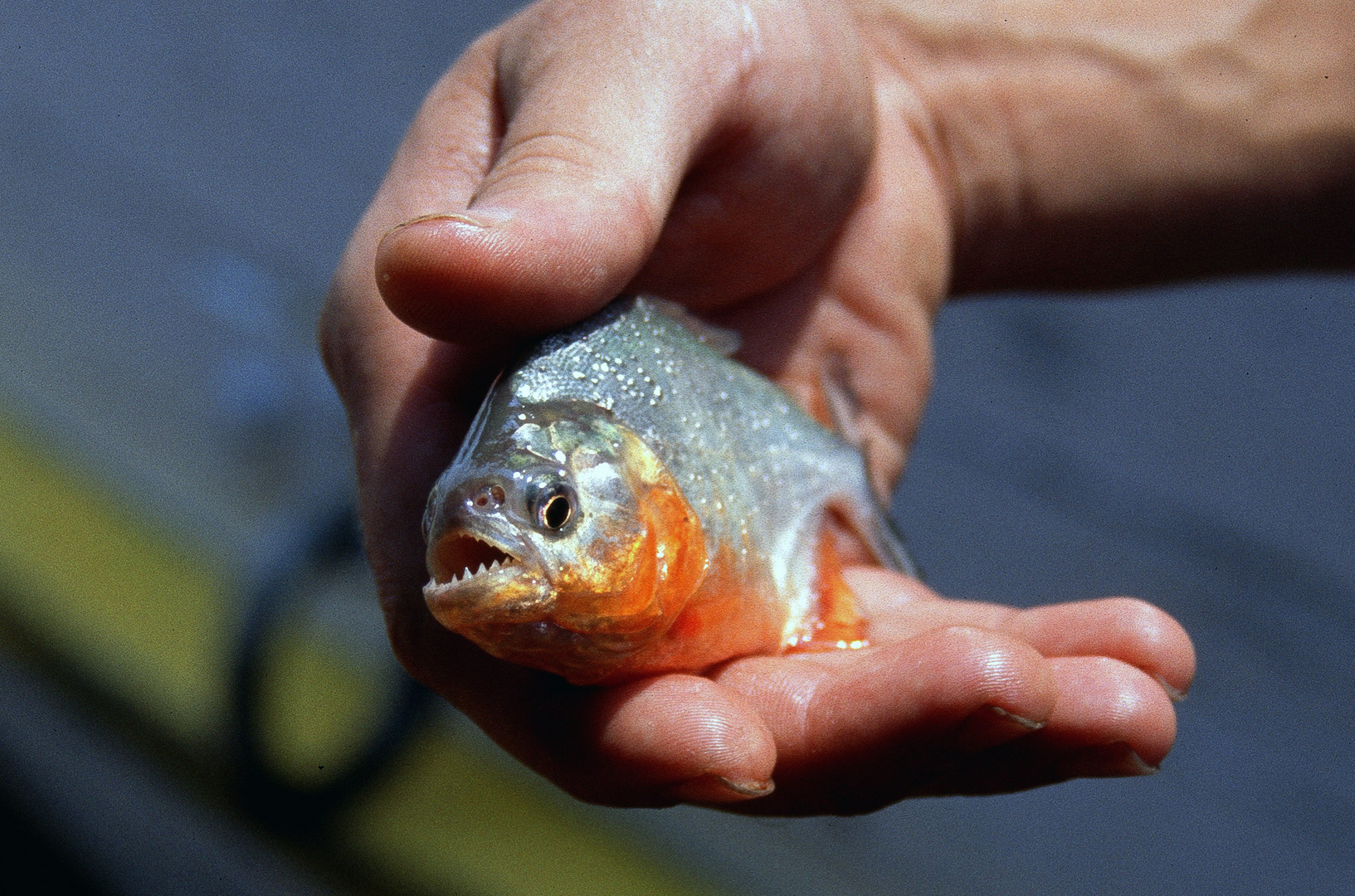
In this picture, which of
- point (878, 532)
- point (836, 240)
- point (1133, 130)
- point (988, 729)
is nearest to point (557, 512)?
point (988, 729)

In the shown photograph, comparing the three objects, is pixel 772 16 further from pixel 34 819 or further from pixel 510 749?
pixel 34 819

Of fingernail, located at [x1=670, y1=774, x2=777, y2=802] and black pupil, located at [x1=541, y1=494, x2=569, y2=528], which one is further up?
black pupil, located at [x1=541, y1=494, x2=569, y2=528]

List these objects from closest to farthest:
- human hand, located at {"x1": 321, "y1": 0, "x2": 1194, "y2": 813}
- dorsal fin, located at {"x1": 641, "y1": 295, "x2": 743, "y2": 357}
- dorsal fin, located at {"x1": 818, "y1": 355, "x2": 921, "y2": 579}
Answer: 1. human hand, located at {"x1": 321, "y1": 0, "x2": 1194, "y2": 813}
2. dorsal fin, located at {"x1": 641, "y1": 295, "x2": 743, "y2": 357}
3. dorsal fin, located at {"x1": 818, "y1": 355, "x2": 921, "y2": 579}

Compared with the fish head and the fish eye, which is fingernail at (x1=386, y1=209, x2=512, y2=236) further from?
the fish eye

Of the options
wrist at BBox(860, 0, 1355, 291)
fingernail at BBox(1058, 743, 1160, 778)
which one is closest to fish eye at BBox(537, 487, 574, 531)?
fingernail at BBox(1058, 743, 1160, 778)

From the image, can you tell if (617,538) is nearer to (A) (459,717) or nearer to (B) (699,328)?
(B) (699,328)

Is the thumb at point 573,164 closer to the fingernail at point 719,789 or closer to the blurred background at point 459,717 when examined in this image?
the fingernail at point 719,789

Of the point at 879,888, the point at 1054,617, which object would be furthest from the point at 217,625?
the point at 1054,617
